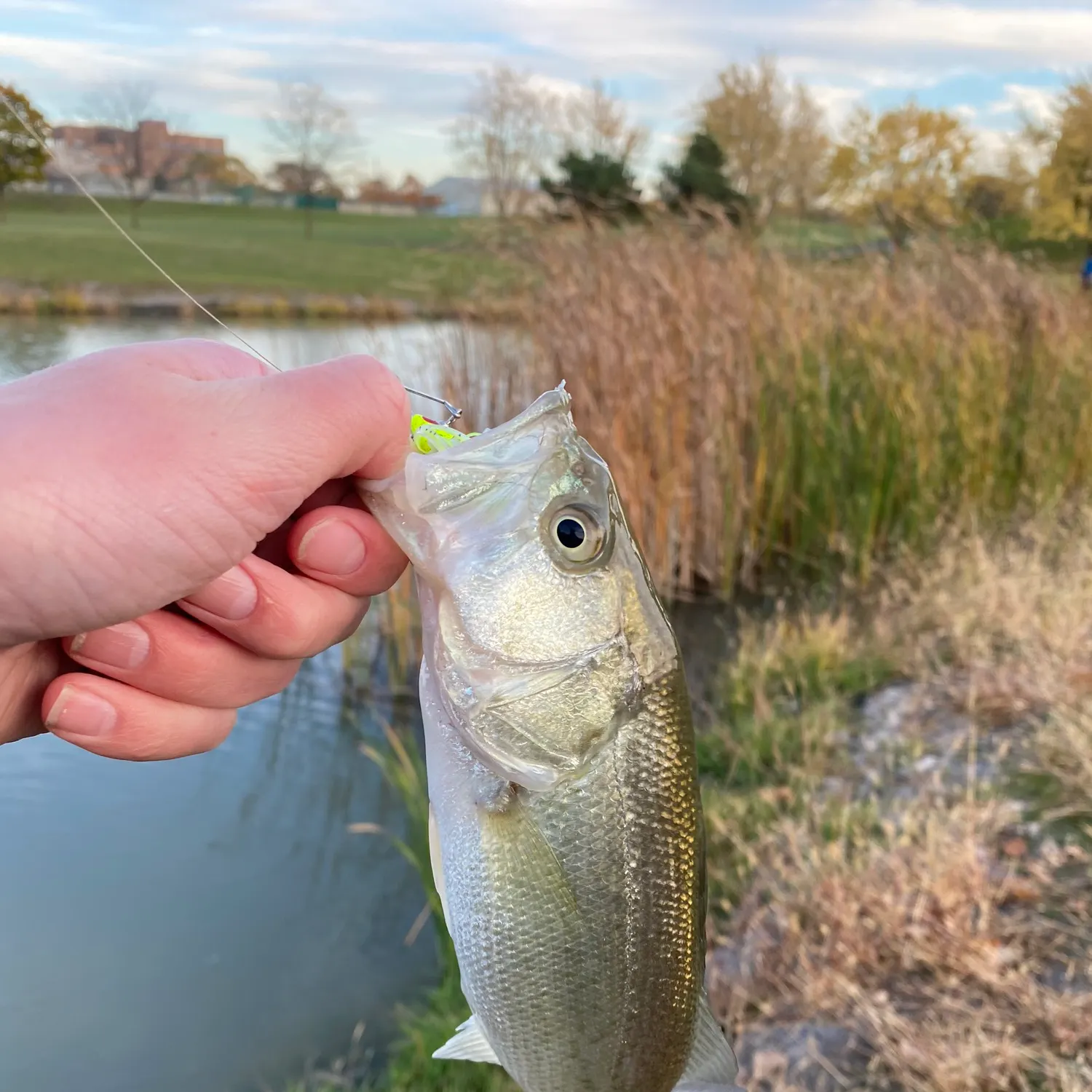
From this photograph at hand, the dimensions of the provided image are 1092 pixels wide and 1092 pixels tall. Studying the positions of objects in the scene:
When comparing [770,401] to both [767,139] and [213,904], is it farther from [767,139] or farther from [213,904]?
[767,139]

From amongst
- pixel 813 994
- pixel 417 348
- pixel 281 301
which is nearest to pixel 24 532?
pixel 813 994

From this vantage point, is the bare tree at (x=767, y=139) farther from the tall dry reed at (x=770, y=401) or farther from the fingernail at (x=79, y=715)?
the fingernail at (x=79, y=715)

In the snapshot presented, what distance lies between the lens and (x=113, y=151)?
2.19 metres

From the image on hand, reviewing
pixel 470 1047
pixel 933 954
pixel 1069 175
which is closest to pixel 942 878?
pixel 933 954

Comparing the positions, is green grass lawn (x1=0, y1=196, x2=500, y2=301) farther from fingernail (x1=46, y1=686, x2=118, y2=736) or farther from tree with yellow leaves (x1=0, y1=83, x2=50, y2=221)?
fingernail (x1=46, y1=686, x2=118, y2=736)

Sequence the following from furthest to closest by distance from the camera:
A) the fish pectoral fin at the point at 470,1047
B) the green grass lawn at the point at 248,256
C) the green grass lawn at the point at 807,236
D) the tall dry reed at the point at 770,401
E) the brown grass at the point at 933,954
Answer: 1. the green grass lawn at the point at 807,236
2. the green grass lawn at the point at 248,256
3. the tall dry reed at the point at 770,401
4. the brown grass at the point at 933,954
5. the fish pectoral fin at the point at 470,1047

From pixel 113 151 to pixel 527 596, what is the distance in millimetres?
1582

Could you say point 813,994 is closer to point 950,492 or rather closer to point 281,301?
point 950,492

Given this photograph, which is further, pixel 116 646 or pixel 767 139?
pixel 767 139

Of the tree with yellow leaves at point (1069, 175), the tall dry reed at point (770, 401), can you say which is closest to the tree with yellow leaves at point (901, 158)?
the tree with yellow leaves at point (1069, 175)

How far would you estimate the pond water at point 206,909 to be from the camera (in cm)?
365

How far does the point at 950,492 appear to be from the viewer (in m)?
7.33

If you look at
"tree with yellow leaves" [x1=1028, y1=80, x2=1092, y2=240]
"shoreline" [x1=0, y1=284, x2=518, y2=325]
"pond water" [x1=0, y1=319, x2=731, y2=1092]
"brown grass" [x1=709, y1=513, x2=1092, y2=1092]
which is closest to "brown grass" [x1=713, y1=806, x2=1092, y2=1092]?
"brown grass" [x1=709, y1=513, x2=1092, y2=1092]

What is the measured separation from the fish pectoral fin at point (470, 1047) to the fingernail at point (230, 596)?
2.54 feet
